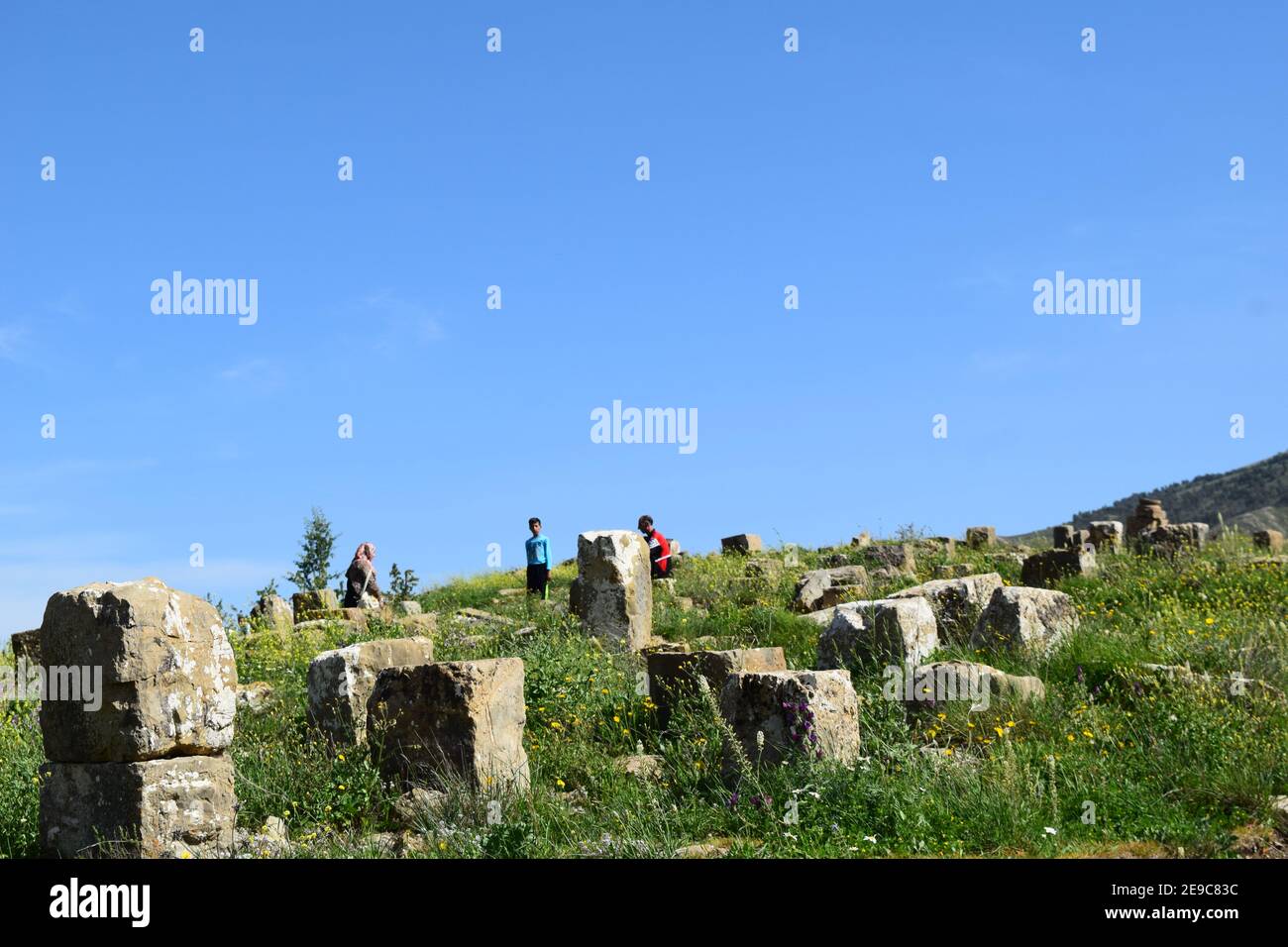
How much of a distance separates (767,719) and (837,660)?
2.82m

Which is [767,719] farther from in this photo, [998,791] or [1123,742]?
[1123,742]

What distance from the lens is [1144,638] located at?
11.8 meters

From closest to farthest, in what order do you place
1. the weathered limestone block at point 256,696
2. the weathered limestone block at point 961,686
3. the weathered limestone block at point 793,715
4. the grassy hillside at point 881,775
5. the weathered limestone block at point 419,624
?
the grassy hillside at point 881,775, the weathered limestone block at point 793,715, the weathered limestone block at point 961,686, the weathered limestone block at point 256,696, the weathered limestone block at point 419,624

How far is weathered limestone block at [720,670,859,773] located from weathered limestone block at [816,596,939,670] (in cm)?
249

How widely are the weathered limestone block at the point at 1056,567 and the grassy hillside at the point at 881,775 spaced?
151 inches

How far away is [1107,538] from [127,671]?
56.8 ft

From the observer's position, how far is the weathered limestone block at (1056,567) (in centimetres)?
1731

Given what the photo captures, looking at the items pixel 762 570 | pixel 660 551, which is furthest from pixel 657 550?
pixel 762 570

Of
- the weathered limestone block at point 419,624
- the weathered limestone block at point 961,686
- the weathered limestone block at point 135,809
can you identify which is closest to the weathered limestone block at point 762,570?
the weathered limestone block at point 419,624

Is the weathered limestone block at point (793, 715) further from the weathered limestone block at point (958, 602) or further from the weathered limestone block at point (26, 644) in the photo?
the weathered limestone block at point (26, 644)

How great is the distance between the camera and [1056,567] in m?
17.5

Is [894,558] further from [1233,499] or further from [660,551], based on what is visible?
[1233,499]
